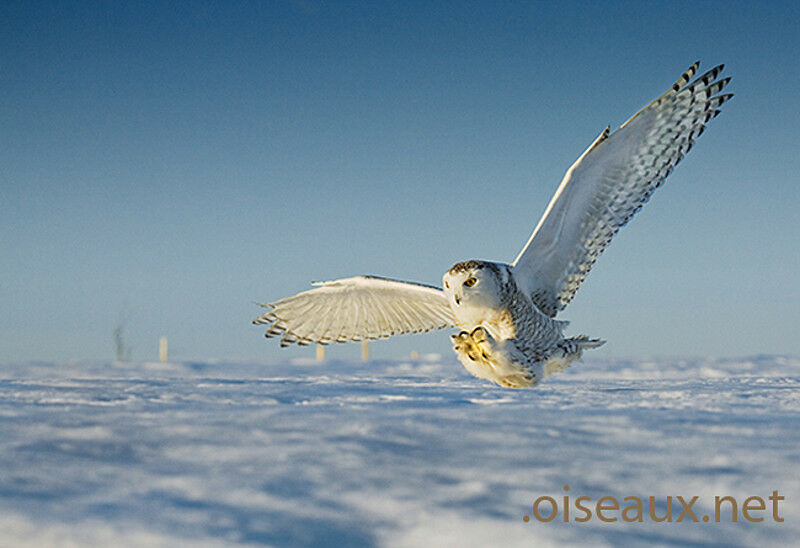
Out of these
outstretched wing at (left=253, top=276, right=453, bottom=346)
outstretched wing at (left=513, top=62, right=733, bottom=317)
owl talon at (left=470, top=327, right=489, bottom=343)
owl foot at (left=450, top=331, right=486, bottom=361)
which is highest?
outstretched wing at (left=513, top=62, right=733, bottom=317)

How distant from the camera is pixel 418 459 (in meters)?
4.10

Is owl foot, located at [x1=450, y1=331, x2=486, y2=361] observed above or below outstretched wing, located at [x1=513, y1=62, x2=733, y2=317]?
below

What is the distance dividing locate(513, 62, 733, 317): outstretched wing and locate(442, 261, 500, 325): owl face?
82 cm

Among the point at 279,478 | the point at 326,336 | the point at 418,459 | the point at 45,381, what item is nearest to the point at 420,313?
the point at 326,336

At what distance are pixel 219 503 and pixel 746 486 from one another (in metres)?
2.76

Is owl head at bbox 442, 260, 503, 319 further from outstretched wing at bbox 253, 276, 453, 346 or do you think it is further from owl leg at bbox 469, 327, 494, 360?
outstretched wing at bbox 253, 276, 453, 346

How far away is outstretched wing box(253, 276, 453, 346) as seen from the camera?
23.2 feet

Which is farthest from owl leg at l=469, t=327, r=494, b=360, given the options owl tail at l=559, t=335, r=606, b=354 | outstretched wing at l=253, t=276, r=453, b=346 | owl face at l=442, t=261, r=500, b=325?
owl tail at l=559, t=335, r=606, b=354

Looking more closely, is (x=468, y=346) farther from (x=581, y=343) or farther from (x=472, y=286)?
(x=581, y=343)

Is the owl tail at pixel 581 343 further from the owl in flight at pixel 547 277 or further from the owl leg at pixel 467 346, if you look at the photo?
the owl leg at pixel 467 346

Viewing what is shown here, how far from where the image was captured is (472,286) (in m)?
5.65

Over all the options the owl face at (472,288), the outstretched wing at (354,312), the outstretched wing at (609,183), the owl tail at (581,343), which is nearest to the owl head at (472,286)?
the owl face at (472,288)

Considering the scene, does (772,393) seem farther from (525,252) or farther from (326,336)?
(326,336)

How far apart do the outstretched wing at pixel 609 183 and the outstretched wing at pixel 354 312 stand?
3.78 feet
